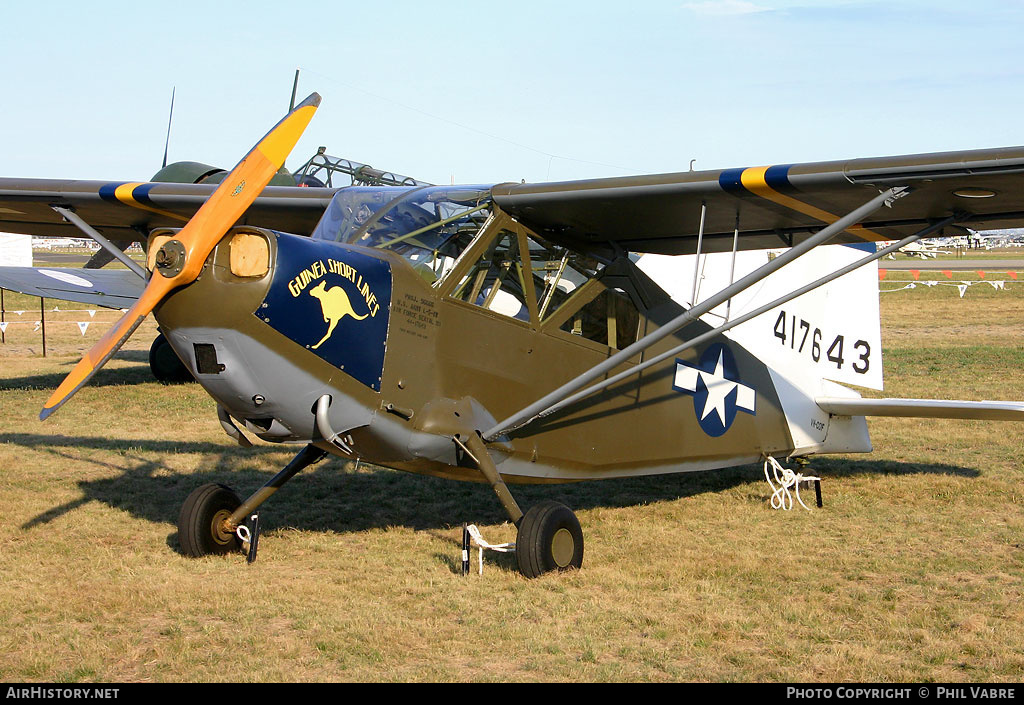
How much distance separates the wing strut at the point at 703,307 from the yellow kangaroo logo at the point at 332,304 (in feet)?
4.38

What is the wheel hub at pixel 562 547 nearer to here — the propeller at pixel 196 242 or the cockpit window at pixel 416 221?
the cockpit window at pixel 416 221

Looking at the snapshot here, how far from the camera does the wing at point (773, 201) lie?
557 cm

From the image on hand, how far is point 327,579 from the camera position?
5875mm

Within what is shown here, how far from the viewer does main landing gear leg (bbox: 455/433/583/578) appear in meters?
5.79

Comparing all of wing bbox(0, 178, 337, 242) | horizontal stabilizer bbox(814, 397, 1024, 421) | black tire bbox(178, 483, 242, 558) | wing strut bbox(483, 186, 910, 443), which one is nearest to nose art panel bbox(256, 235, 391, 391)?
wing strut bbox(483, 186, 910, 443)

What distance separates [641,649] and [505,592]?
115cm

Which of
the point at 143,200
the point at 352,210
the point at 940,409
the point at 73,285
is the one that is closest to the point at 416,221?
the point at 352,210

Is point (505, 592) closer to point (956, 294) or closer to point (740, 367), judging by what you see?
point (740, 367)

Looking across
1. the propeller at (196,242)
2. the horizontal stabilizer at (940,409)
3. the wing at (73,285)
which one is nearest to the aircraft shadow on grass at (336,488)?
the horizontal stabilizer at (940,409)

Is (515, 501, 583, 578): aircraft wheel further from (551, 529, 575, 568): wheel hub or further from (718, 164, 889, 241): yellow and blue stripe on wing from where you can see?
(718, 164, 889, 241): yellow and blue stripe on wing

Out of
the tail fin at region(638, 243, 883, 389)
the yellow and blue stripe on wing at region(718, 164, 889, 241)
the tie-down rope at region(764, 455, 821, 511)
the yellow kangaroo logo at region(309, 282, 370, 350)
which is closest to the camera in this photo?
the yellow kangaroo logo at region(309, 282, 370, 350)

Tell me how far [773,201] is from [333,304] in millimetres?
2904

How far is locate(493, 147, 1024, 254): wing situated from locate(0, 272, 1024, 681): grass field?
7.09 ft
